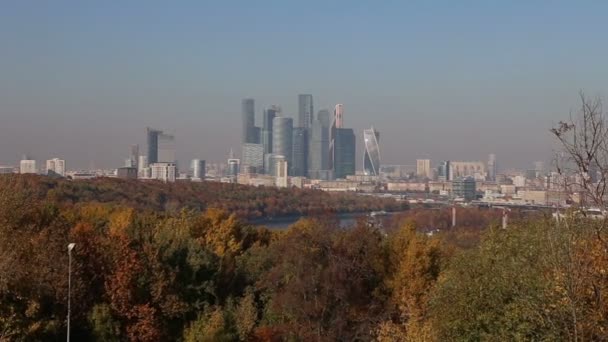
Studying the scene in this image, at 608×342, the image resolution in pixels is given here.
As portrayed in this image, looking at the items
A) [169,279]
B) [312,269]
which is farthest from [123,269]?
[312,269]

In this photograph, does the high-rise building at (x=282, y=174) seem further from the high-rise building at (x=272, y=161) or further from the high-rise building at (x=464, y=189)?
the high-rise building at (x=464, y=189)

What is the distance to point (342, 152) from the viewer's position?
5340 inches

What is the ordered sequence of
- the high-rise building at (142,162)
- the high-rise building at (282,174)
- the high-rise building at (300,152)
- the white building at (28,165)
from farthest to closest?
the high-rise building at (300,152) < the high-rise building at (142,162) < the high-rise building at (282,174) < the white building at (28,165)

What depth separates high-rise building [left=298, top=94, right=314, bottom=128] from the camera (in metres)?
157

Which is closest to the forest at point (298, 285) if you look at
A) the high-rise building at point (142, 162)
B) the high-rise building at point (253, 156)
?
the high-rise building at point (142, 162)

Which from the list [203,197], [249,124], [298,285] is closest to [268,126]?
[249,124]

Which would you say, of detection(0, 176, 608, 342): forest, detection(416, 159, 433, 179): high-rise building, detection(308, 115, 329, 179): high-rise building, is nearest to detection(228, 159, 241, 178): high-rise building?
detection(308, 115, 329, 179): high-rise building

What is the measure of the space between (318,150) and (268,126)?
39.3 feet

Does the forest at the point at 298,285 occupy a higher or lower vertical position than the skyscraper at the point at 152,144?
lower

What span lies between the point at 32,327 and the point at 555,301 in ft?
26.1

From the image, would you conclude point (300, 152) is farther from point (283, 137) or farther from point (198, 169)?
point (198, 169)

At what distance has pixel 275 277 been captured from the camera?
50.9 feet

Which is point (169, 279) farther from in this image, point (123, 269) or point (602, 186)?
point (602, 186)

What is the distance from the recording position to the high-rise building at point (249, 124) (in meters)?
146
